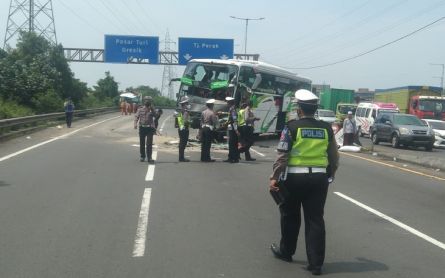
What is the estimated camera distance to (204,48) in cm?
4866

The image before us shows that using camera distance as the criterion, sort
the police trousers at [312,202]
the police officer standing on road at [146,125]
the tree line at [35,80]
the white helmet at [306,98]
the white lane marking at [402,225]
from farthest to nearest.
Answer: the tree line at [35,80], the police officer standing on road at [146,125], the white lane marking at [402,225], the white helmet at [306,98], the police trousers at [312,202]

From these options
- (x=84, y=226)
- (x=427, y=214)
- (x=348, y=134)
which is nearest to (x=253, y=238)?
(x=84, y=226)

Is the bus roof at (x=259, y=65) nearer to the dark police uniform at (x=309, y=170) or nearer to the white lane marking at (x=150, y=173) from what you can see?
the white lane marking at (x=150, y=173)

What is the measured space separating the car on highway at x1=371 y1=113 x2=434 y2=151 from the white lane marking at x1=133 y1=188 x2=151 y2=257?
18.9 m

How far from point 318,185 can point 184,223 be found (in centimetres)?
277

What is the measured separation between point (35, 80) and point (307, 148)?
122ft

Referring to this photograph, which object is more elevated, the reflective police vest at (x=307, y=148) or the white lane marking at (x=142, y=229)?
the reflective police vest at (x=307, y=148)

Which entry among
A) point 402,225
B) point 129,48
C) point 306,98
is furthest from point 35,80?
point 306,98

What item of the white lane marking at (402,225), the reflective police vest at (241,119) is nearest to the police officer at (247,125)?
the reflective police vest at (241,119)

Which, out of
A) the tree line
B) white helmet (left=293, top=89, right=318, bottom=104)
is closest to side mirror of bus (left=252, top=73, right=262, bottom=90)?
the tree line

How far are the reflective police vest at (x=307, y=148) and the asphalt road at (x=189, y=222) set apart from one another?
3.67 ft

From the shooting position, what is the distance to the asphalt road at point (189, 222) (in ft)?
20.6

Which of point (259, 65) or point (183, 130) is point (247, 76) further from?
point (183, 130)

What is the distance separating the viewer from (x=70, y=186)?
11484 mm
